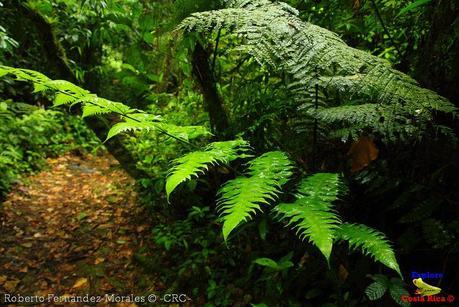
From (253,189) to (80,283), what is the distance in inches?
112

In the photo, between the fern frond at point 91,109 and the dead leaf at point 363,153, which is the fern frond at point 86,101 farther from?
the dead leaf at point 363,153

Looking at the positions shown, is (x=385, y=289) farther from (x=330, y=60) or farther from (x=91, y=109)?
(x=91, y=109)

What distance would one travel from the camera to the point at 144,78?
5.26 metres

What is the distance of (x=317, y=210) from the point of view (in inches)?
58.9

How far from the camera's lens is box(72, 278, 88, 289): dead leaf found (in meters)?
3.43

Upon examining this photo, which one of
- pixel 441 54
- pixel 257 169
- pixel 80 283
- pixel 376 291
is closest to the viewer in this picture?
pixel 257 169

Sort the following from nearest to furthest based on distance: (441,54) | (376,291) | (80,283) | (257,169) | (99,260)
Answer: (257,169) < (376,291) < (441,54) < (80,283) < (99,260)

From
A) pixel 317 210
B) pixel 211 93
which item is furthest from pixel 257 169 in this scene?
pixel 211 93

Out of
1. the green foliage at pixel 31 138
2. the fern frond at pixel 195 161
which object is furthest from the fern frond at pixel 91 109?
the green foliage at pixel 31 138

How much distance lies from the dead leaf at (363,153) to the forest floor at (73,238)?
7.55 ft

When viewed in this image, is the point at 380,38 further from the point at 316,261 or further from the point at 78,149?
the point at 78,149

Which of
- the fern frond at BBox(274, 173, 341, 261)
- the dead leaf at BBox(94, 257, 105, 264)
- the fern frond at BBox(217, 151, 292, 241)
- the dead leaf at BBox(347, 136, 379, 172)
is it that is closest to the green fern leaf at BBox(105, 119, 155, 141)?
the fern frond at BBox(217, 151, 292, 241)

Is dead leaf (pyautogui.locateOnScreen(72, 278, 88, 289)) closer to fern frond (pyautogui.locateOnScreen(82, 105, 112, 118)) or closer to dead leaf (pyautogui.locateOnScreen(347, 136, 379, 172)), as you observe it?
fern frond (pyautogui.locateOnScreen(82, 105, 112, 118))

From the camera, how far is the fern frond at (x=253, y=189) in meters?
A: 1.32
